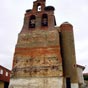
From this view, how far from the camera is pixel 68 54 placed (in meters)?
24.0

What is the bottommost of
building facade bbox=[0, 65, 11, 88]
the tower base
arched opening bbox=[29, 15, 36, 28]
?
the tower base

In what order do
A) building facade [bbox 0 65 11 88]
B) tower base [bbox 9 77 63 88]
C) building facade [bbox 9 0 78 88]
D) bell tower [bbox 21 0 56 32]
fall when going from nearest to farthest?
tower base [bbox 9 77 63 88] → building facade [bbox 9 0 78 88] → bell tower [bbox 21 0 56 32] → building facade [bbox 0 65 11 88]

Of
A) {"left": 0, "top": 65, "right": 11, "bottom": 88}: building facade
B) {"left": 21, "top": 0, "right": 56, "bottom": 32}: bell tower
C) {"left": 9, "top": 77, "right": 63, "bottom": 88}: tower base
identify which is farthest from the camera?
{"left": 0, "top": 65, "right": 11, "bottom": 88}: building facade

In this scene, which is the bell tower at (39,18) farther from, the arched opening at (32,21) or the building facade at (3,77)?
the building facade at (3,77)

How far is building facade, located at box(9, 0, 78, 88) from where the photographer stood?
22547mm

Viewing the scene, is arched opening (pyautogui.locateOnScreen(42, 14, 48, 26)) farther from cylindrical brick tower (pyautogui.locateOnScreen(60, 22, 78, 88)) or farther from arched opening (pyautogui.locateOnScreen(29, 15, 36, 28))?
cylindrical brick tower (pyautogui.locateOnScreen(60, 22, 78, 88))

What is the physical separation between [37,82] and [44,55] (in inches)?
135

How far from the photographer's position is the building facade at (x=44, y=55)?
22.5 m

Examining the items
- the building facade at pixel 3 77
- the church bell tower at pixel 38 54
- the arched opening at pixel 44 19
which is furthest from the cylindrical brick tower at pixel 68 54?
the building facade at pixel 3 77

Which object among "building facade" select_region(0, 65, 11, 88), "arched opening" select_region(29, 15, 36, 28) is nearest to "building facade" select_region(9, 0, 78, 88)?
"arched opening" select_region(29, 15, 36, 28)

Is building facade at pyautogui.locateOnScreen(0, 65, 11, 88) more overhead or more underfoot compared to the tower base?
more overhead

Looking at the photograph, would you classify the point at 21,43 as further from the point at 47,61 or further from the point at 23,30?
the point at 47,61

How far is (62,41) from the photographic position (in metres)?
25.1

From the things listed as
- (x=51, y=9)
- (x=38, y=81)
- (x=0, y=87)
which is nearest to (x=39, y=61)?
(x=38, y=81)
